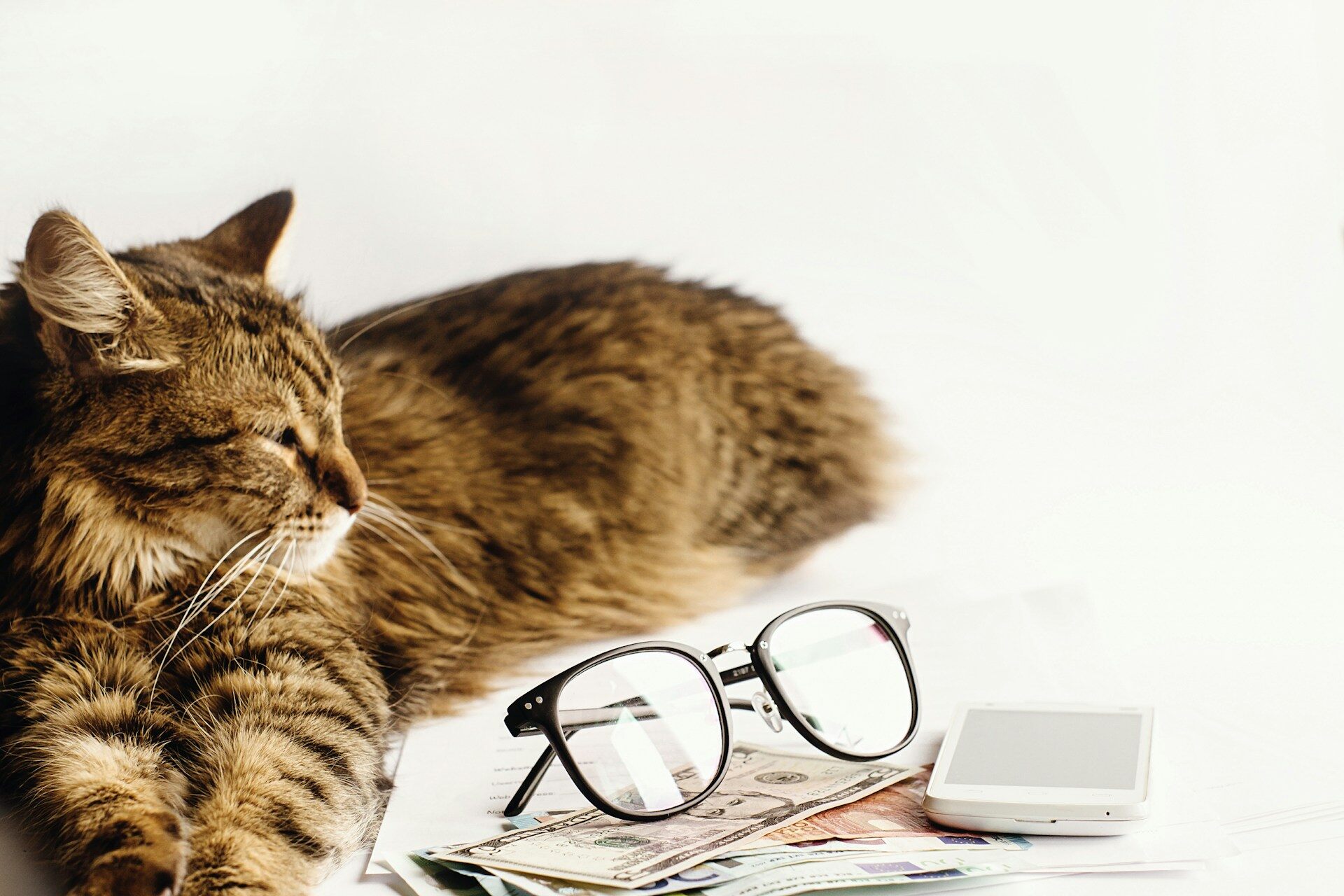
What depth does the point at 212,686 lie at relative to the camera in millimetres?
1155

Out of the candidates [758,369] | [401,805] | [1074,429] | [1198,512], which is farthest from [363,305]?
[1198,512]

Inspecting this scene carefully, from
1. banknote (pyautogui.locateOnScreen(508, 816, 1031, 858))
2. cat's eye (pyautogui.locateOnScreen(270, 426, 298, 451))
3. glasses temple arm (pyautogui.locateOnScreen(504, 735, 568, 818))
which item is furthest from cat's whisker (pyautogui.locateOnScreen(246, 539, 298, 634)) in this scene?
banknote (pyautogui.locateOnScreen(508, 816, 1031, 858))

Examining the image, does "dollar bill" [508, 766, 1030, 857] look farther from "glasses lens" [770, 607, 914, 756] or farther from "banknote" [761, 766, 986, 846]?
"glasses lens" [770, 607, 914, 756]

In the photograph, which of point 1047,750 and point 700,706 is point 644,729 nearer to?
point 700,706

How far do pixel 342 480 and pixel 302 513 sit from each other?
0.19ft

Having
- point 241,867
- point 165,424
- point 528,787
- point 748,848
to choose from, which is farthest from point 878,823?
point 165,424

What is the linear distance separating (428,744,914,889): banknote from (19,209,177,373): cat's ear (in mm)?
569

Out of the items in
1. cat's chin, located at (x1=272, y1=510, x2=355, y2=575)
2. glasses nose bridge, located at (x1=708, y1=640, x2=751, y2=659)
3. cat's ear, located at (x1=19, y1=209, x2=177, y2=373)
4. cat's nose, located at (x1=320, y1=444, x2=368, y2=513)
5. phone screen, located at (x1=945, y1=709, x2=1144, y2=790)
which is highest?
cat's ear, located at (x1=19, y1=209, x2=177, y2=373)

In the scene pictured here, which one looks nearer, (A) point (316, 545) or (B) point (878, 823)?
(B) point (878, 823)

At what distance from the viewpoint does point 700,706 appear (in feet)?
3.66

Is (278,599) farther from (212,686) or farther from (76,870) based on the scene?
(76,870)

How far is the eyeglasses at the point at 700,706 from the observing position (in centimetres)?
104

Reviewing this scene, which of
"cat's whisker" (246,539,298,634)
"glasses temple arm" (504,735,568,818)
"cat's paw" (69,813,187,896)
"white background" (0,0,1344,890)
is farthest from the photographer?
"white background" (0,0,1344,890)

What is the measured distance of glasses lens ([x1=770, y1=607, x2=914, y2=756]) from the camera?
1.19m
